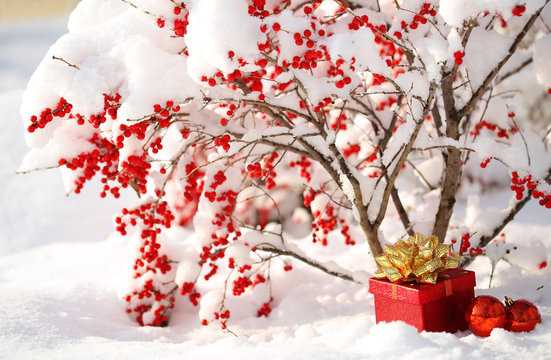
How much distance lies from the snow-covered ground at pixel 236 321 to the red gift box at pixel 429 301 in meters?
0.09

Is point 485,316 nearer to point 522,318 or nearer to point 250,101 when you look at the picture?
point 522,318

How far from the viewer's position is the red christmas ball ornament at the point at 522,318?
7.24 feet

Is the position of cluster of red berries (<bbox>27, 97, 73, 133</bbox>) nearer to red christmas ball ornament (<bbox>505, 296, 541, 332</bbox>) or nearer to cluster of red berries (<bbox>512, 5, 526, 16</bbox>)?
cluster of red berries (<bbox>512, 5, 526, 16</bbox>)

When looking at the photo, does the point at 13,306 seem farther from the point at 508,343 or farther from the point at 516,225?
the point at 516,225

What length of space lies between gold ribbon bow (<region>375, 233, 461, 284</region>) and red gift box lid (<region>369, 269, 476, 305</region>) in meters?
0.04

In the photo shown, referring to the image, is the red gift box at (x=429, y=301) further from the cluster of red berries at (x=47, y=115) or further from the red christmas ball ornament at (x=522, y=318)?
the cluster of red berries at (x=47, y=115)

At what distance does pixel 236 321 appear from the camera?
10.6 feet

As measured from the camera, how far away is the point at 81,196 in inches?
281

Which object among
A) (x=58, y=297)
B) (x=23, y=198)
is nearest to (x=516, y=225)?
(x=58, y=297)

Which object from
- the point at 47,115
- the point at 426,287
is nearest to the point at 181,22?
the point at 47,115

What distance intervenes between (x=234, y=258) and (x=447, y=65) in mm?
1530

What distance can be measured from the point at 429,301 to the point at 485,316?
255 millimetres

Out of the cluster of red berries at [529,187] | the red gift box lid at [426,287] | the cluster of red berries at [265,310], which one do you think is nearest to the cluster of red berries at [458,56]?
the cluster of red berries at [529,187]

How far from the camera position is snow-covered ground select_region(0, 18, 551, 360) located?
2.05 meters
